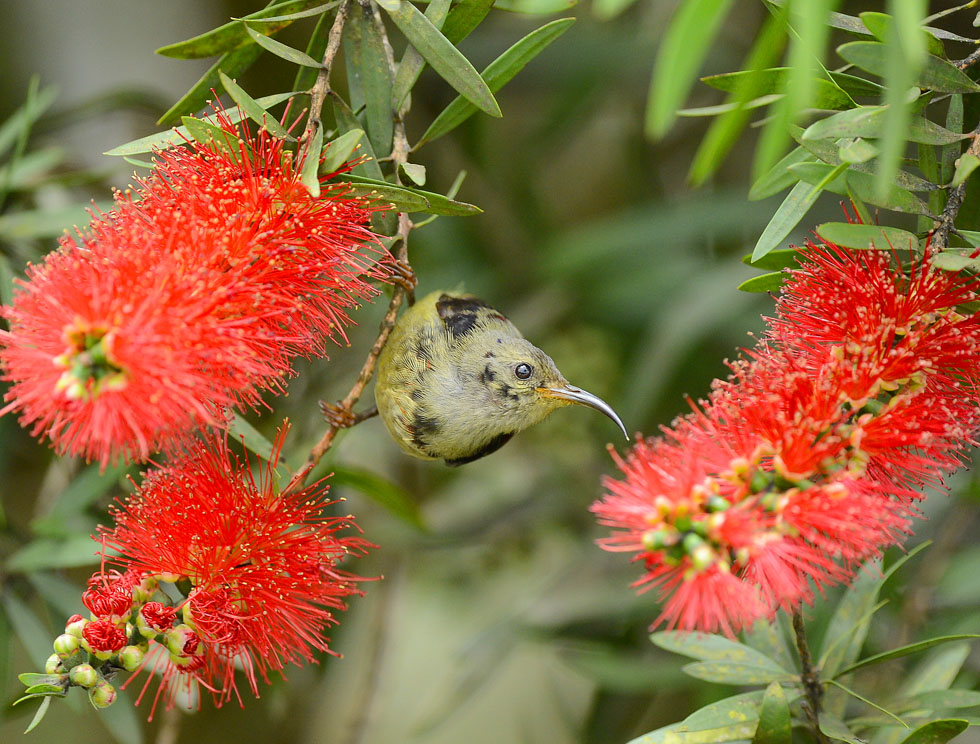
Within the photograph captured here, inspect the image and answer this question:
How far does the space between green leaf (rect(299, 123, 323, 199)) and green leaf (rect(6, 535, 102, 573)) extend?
95cm

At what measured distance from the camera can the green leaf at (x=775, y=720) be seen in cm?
117

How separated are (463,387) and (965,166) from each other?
3.46 ft

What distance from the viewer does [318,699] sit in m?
3.54

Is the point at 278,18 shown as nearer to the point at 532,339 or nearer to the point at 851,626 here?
the point at 851,626

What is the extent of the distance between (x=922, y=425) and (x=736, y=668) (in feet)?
1.60

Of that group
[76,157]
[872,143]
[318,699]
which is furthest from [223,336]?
[318,699]

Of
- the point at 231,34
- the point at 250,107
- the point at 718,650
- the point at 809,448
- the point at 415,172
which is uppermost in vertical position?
the point at 231,34

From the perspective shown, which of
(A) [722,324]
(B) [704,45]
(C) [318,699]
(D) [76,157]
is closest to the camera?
(B) [704,45]

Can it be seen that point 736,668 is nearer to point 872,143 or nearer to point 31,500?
point 872,143

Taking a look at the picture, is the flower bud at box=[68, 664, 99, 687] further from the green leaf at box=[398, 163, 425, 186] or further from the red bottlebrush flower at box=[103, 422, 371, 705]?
the green leaf at box=[398, 163, 425, 186]

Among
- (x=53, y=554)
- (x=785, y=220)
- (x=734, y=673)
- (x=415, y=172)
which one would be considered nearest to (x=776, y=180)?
(x=785, y=220)

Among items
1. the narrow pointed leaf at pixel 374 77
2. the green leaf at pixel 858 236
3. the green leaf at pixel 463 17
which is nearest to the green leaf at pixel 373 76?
the narrow pointed leaf at pixel 374 77

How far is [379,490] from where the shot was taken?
6.40ft

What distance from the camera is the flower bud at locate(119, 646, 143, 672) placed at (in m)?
1.17
